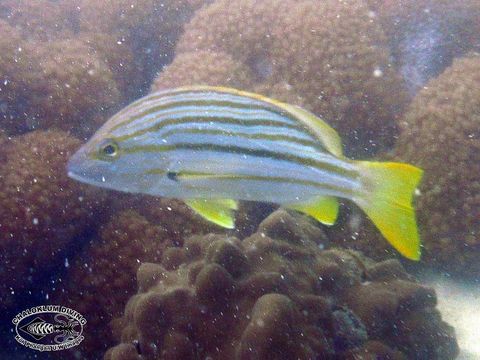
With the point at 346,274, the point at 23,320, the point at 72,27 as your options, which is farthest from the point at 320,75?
the point at 72,27

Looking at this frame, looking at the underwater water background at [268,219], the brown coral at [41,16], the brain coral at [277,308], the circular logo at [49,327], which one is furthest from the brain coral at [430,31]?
the brown coral at [41,16]

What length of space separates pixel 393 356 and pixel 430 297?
82 centimetres

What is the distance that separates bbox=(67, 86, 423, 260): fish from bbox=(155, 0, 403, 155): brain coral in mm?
2930

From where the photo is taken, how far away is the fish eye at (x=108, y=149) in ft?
7.68

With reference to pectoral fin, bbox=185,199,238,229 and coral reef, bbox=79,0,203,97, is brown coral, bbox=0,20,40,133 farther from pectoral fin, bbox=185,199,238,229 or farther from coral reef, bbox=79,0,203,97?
pectoral fin, bbox=185,199,238,229

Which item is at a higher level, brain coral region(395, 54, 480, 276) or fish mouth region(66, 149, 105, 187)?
fish mouth region(66, 149, 105, 187)

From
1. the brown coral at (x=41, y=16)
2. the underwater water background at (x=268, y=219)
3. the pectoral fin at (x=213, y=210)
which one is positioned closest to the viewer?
the pectoral fin at (x=213, y=210)

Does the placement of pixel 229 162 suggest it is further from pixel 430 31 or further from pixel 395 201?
pixel 430 31

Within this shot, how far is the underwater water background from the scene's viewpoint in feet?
10.8

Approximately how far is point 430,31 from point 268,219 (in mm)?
4298

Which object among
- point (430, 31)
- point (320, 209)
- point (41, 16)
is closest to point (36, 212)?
point (320, 209)

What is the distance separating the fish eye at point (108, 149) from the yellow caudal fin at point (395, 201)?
1.47m

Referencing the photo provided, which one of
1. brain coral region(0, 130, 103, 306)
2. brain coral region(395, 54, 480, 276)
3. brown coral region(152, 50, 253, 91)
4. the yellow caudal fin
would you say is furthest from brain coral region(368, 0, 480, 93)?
brain coral region(0, 130, 103, 306)

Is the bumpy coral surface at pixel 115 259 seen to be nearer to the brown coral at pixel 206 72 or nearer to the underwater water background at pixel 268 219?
the underwater water background at pixel 268 219
